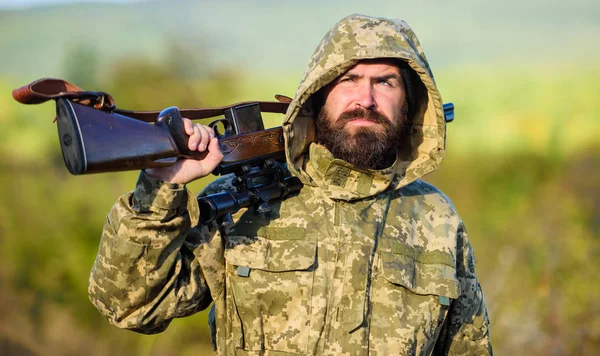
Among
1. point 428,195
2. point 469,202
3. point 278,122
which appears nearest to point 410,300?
point 428,195

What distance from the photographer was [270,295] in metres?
3.23

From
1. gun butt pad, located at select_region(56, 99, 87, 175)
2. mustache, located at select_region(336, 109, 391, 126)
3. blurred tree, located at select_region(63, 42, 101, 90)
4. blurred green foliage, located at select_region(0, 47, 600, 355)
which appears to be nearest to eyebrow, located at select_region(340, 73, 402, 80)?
mustache, located at select_region(336, 109, 391, 126)

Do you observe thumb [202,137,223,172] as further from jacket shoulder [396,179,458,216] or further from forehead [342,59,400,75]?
jacket shoulder [396,179,458,216]

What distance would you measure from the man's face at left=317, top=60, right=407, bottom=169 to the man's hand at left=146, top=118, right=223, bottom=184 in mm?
805

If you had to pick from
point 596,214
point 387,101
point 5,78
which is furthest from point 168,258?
point 5,78

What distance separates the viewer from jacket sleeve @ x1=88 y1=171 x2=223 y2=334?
274cm

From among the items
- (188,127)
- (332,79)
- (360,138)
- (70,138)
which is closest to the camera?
(70,138)

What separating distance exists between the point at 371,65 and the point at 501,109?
1522cm

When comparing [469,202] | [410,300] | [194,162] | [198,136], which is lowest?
[469,202]

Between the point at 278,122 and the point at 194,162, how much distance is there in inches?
365

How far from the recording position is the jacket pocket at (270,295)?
3.21m

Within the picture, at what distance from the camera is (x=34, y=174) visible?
44.1ft

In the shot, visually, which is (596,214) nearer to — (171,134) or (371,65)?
(371,65)

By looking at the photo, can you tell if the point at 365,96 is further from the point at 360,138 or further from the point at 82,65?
the point at 82,65
